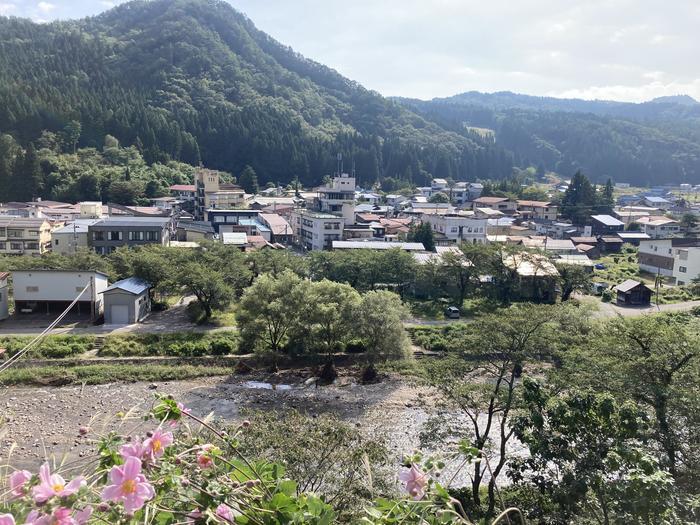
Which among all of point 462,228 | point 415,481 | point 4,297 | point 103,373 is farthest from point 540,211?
point 415,481

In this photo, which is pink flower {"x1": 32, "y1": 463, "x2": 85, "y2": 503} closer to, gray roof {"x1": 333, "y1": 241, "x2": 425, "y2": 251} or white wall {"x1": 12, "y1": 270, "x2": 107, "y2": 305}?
white wall {"x1": 12, "y1": 270, "x2": 107, "y2": 305}

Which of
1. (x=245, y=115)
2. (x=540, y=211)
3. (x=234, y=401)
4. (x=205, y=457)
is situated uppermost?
(x=245, y=115)

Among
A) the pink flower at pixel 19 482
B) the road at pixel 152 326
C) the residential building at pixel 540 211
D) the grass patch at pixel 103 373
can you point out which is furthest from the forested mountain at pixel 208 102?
the pink flower at pixel 19 482

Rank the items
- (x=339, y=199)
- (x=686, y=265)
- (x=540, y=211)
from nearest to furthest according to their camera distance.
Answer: (x=686, y=265) → (x=339, y=199) → (x=540, y=211)

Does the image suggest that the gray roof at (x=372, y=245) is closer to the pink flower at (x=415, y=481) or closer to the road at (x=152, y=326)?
the road at (x=152, y=326)

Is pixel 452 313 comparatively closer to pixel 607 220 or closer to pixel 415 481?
pixel 415 481

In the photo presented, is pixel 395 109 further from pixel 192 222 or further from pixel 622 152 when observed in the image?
pixel 192 222

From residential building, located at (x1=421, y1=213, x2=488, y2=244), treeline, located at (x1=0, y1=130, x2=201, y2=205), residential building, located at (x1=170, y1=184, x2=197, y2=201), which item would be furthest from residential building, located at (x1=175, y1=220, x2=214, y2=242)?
residential building, located at (x1=421, y1=213, x2=488, y2=244)
